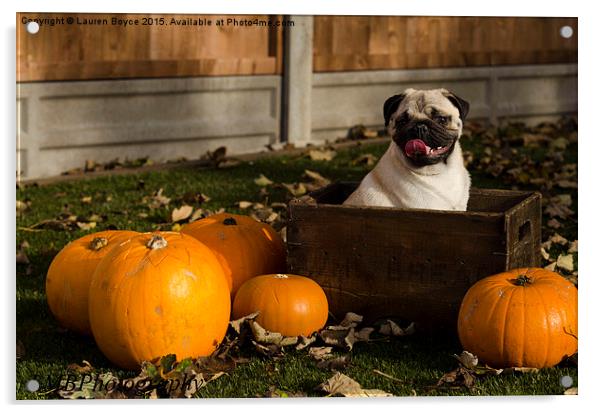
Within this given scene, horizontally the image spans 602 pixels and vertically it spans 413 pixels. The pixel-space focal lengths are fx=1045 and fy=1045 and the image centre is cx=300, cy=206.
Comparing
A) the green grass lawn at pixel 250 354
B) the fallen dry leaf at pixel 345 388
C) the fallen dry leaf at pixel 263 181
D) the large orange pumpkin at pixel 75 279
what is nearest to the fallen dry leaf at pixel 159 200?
the green grass lawn at pixel 250 354

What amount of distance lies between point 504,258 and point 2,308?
5.43 ft

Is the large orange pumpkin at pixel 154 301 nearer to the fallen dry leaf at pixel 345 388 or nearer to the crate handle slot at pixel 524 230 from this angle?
the fallen dry leaf at pixel 345 388

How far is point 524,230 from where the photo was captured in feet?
12.2

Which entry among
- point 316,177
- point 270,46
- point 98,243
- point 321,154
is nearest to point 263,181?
point 316,177

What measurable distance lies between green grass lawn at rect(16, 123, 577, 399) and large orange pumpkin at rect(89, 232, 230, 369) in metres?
0.13

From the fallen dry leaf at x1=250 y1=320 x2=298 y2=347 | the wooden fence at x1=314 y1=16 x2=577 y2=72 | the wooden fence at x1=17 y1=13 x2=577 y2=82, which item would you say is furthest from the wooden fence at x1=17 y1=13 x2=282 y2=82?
the fallen dry leaf at x1=250 y1=320 x2=298 y2=347

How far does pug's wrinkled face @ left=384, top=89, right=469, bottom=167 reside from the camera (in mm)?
3594

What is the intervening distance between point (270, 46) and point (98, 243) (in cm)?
157

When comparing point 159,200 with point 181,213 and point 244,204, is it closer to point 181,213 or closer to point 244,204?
point 181,213

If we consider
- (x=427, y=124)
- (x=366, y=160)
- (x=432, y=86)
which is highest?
(x=432, y=86)

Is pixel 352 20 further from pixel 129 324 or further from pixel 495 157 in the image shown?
pixel 129 324

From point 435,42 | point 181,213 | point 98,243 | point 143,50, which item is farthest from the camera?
point 181,213

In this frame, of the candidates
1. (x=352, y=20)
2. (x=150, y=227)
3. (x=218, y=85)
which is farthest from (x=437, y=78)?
(x=150, y=227)

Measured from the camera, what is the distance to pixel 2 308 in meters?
3.41
